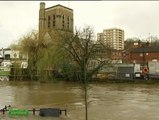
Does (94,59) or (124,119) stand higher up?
(94,59)

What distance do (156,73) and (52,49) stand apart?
17592 mm

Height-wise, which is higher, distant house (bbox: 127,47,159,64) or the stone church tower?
the stone church tower

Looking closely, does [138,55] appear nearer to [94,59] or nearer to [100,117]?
[94,59]

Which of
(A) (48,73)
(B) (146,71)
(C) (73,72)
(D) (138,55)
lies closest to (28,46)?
(A) (48,73)

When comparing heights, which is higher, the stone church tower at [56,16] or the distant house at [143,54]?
the stone church tower at [56,16]

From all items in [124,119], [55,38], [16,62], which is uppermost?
[55,38]

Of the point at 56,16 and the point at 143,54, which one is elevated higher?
the point at 56,16

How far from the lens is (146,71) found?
52500 mm

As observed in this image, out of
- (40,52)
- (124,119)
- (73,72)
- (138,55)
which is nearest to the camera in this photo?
(124,119)

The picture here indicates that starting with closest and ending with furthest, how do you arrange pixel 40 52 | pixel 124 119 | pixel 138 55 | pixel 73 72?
pixel 124 119, pixel 73 72, pixel 40 52, pixel 138 55

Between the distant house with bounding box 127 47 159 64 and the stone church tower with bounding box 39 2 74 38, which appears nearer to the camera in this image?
the distant house with bounding box 127 47 159 64

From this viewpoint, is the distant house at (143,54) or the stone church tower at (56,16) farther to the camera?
the stone church tower at (56,16)

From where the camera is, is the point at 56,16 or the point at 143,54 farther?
the point at 56,16

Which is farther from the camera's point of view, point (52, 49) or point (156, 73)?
point (156, 73)
